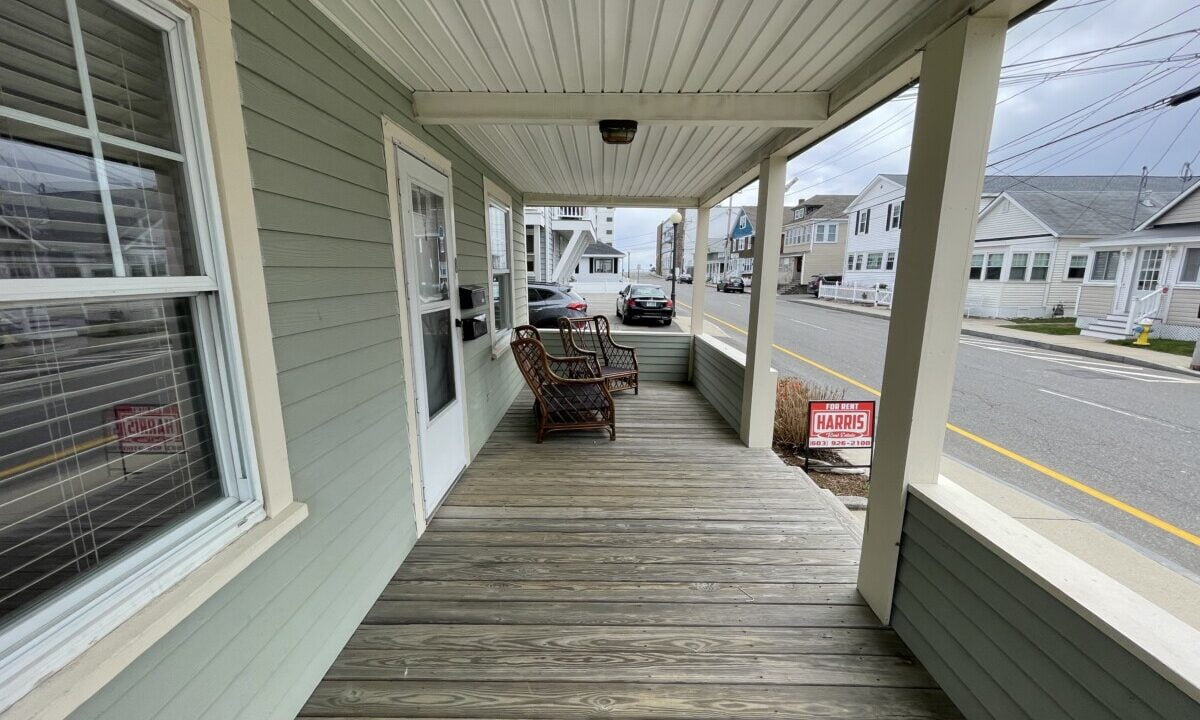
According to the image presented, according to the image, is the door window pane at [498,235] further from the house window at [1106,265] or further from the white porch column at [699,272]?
the house window at [1106,265]

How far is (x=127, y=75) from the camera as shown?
0.99 m

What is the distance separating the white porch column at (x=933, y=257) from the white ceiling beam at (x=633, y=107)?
0.80 meters

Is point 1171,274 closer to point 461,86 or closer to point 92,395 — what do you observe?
point 461,86

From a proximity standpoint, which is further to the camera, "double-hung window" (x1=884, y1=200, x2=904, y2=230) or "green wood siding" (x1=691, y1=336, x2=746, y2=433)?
"double-hung window" (x1=884, y1=200, x2=904, y2=230)

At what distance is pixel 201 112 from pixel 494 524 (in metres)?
2.14

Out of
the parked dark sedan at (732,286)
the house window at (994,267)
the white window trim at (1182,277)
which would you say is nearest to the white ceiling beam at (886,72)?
the white window trim at (1182,277)

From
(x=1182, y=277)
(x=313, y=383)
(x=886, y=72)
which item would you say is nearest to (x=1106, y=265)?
(x=1182, y=277)

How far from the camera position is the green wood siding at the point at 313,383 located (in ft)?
3.89

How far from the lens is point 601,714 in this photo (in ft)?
4.93

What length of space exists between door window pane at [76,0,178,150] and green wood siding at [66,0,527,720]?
207 mm

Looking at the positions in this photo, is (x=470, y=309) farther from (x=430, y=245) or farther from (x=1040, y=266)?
(x=1040, y=266)

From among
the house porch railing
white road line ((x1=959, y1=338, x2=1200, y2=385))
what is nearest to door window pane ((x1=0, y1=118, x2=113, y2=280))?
white road line ((x1=959, y1=338, x2=1200, y2=385))

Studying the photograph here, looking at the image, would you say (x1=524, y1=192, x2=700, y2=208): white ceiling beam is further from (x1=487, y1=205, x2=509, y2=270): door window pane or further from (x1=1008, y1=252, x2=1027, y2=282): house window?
(x1=1008, y1=252, x2=1027, y2=282): house window

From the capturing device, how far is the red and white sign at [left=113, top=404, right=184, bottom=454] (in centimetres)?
100
